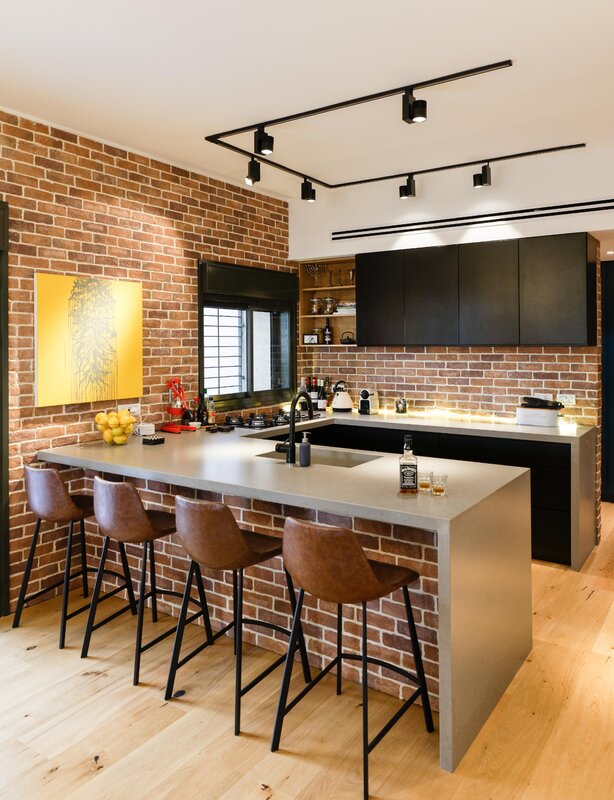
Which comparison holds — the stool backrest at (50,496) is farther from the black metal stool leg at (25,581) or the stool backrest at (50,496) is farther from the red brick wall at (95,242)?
the red brick wall at (95,242)

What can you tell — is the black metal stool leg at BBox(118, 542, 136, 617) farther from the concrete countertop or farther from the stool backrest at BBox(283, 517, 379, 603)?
the stool backrest at BBox(283, 517, 379, 603)

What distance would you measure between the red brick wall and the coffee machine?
160cm

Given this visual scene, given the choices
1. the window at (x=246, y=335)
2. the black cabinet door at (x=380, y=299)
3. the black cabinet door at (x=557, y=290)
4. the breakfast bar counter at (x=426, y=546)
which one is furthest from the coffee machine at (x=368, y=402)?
the breakfast bar counter at (x=426, y=546)

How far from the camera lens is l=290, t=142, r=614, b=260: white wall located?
4.47 m

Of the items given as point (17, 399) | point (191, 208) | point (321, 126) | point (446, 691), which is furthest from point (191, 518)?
point (191, 208)

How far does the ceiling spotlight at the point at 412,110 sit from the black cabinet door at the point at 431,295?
1.98 meters

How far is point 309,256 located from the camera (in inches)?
230

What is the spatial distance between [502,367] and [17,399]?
3721 millimetres

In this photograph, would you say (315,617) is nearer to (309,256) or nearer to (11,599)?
(11,599)

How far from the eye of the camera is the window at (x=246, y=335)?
16.6 ft

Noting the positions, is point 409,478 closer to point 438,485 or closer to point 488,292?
point 438,485

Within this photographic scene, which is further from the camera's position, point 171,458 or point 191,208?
point 191,208

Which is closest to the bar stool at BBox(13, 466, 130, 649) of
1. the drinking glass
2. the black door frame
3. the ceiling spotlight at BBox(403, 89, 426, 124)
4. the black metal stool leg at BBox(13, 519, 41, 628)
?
the black metal stool leg at BBox(13, 519, 41, 628)

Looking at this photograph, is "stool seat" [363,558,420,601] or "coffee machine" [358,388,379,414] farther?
"coffee machine" [358,388,379,414]
